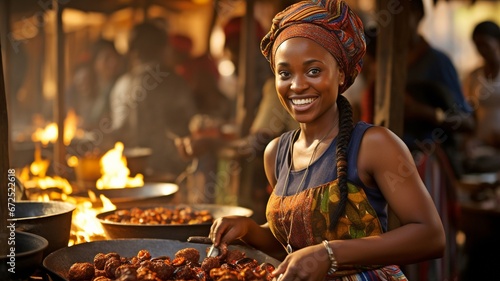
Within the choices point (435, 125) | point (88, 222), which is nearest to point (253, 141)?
point (435, 125)

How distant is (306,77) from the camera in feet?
8.25

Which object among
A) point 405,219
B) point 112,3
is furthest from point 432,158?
point 112,3

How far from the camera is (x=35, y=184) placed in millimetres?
5488

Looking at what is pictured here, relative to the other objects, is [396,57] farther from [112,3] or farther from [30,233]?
[112,3]

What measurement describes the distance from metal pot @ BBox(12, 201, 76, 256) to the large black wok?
0.14 metres

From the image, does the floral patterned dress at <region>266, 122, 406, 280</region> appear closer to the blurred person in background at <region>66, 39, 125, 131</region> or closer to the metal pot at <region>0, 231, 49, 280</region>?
the metal pot at <region>0, 231, 49, 280</region>

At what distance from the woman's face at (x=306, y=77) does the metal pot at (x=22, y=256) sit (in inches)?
49.2

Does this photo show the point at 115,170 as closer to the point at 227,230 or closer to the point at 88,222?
the point at 88,222

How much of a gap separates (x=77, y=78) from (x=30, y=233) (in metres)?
11.2

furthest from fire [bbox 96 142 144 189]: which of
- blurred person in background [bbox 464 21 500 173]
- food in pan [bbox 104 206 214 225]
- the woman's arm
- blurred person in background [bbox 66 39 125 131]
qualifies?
blurred person in background [bbox 66 39 125 131]

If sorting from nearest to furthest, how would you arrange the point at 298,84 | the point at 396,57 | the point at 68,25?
the point at 298,84 → the point at 396,57 → the point at 68,25

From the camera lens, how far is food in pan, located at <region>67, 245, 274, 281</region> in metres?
2.33

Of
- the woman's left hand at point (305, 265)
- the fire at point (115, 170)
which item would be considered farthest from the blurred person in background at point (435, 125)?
the woman's left hand at point (305, 265)

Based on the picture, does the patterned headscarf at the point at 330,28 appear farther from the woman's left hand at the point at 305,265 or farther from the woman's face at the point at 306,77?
the woman's left hand at the point at 305,265
